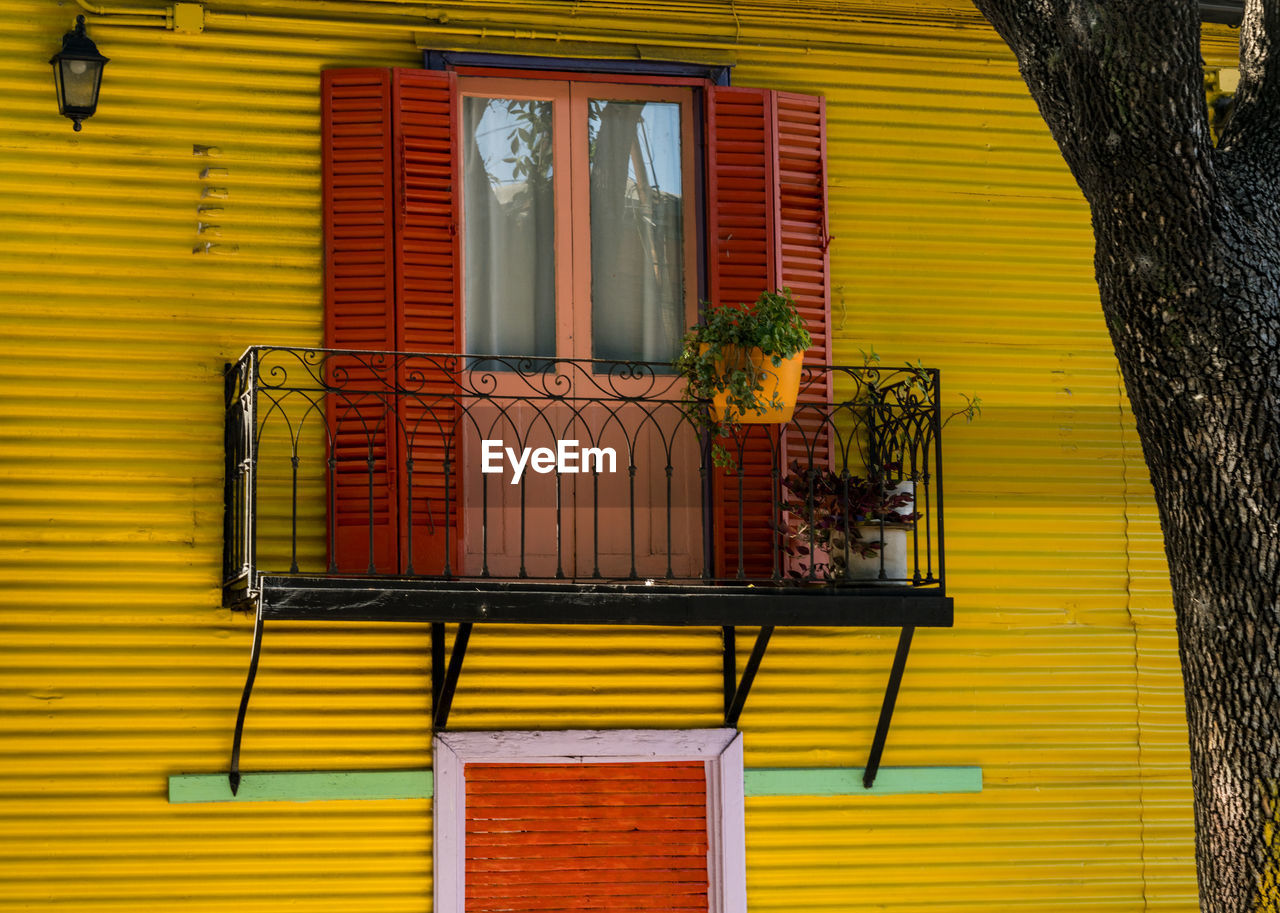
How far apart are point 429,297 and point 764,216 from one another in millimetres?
1817

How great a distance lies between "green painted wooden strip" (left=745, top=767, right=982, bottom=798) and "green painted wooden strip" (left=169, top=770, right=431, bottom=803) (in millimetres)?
1732

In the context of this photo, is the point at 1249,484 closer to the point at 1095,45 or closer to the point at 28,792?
the point at 1095,45

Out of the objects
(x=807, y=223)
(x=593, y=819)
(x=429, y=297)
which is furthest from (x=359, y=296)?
(x=593, y=819)

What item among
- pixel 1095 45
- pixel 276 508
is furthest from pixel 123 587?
pixel 1095 45

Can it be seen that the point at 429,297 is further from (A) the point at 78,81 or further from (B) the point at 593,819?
(B) the point at 593,819

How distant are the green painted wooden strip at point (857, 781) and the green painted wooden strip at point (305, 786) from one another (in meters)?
1.73

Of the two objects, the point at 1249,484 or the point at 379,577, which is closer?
the point at 1249,484

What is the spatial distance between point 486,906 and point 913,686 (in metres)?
2.49

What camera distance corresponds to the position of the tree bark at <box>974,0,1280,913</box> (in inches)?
203

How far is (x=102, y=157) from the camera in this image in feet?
25.3

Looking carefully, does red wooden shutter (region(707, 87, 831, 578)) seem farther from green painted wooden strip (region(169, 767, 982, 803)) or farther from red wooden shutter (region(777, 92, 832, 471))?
green painted wooden strip (region(169, 767, 982, 803))

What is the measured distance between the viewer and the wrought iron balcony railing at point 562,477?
7.34 metres

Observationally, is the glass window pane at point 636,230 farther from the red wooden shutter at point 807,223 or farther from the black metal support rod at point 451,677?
the black metal support rod at point 451,677

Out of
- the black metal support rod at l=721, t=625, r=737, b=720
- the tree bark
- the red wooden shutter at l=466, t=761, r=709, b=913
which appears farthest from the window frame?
the tree bark
